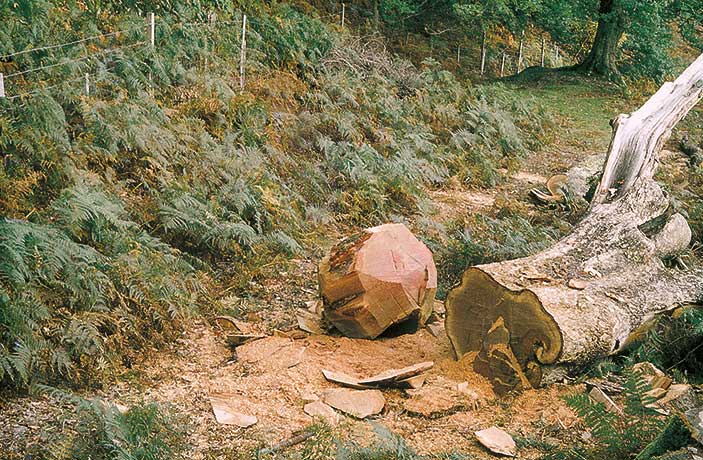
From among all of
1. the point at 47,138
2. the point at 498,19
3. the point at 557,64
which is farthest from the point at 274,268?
the point at 557,64

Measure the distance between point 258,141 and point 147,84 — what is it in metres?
1.49

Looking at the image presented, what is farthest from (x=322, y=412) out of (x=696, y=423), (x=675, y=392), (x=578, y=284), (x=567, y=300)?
(x=696, y=423)

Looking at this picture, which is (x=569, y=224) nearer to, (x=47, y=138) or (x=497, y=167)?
(x=497, y=167)

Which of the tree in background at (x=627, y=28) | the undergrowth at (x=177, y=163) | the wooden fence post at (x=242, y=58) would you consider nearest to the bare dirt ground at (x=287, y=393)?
the undergrowth at (x=177, y=163)

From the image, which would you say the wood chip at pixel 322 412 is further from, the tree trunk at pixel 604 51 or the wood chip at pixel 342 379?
the tree trunk at pixel 604 51

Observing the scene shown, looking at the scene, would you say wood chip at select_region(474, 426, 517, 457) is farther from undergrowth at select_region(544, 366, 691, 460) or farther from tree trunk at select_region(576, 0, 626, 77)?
tree trunk at select_region(576, 0, 626, 77)

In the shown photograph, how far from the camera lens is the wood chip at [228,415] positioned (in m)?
5.11

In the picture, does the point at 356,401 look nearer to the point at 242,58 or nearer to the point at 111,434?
the point at 111,434

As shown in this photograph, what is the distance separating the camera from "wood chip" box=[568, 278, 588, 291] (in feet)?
19.2

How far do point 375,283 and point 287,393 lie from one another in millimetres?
1131

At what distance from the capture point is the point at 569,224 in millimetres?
9578

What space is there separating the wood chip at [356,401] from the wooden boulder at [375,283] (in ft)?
2.75

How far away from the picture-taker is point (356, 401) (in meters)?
5.38

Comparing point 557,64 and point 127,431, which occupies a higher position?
point 127,431
